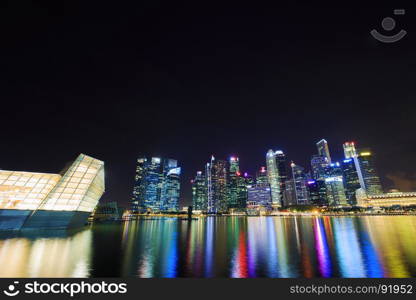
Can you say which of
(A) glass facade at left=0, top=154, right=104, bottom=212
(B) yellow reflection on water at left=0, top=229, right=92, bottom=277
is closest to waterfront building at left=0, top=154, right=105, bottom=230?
(A) glass facade at left=0, top=154, right=104, bottom=212

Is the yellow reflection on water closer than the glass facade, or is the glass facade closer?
the yellow reflection on water

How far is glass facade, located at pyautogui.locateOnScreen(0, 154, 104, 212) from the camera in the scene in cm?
4281

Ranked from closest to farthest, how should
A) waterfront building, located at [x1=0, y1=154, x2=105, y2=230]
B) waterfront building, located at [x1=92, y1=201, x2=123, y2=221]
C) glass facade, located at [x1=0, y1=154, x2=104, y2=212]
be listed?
waterfront building, located at [x1=0, y1=154, x2=105, y2=230]
glass facade, located at [x1=0, y1=154, x2=104, y2=212]
waterfront building, located at [x1=92, y1=201, x2=123, y2=221]

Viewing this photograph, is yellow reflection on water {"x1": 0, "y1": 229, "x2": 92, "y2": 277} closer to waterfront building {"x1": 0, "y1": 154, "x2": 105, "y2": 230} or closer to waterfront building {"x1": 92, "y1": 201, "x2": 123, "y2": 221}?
waterfront building {"x1": 0, "y1": 154, "x2": 105, "y2": 230}

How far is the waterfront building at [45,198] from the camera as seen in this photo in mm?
41812

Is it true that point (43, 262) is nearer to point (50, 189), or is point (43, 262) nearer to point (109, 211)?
point (50, 189)

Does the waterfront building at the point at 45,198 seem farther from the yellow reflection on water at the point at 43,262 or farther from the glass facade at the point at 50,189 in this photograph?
the yellow reflection on water at the point at 43,262

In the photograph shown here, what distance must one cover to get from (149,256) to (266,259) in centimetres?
1185

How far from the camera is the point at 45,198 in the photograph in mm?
44125

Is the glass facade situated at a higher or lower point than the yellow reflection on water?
higher

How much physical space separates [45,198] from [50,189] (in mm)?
2841

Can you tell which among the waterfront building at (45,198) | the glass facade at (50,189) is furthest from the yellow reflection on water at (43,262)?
the glass facade at (50,189)

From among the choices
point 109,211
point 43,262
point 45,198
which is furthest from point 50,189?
point 109,211

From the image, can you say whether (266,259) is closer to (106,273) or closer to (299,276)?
(299,276)
